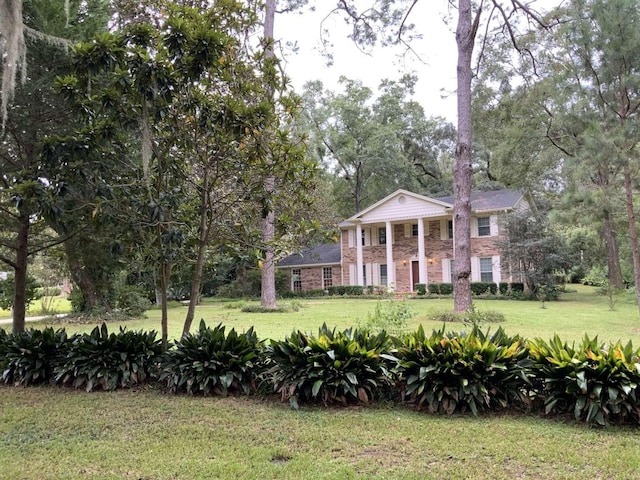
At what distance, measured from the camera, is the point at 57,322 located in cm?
1291

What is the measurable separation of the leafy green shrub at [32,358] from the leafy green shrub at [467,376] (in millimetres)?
4101

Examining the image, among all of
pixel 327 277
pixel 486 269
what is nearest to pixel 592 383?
pixel 486 269

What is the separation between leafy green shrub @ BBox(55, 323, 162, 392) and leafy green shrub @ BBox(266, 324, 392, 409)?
168cm

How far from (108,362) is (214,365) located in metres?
1.33

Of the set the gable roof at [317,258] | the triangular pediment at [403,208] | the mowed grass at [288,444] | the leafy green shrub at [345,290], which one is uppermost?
the triangular pediment at [403,208]

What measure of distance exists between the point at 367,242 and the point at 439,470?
2367cm

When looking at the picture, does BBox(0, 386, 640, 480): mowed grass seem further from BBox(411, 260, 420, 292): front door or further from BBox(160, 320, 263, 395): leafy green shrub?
BBox(411, 260, 420, 292): front door

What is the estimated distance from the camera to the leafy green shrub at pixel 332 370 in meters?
4.34

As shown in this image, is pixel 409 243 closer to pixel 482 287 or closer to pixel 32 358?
pixel 482 287

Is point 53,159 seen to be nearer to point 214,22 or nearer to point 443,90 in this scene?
point 214,22

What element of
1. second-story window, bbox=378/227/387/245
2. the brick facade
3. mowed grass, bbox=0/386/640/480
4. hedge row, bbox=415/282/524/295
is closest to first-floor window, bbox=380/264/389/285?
the brick facade

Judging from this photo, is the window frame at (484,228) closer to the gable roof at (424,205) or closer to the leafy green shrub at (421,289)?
the gable roof at (424,205)

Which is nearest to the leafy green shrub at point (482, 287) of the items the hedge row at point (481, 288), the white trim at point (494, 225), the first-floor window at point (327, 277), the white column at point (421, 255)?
the hedge row at point (481, 288)

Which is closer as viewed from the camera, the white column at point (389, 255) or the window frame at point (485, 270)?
the window frame at point (485, 270)
